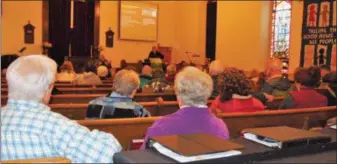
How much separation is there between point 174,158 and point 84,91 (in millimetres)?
4299

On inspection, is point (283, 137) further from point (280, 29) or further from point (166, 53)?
point (166, 53)

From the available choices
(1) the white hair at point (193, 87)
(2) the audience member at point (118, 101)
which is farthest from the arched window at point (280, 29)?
(1) the white hair at point (193, 87)

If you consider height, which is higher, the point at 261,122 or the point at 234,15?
the point at 234,15

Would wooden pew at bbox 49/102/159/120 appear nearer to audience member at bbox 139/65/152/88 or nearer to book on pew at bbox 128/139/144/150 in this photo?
book on pew at bbox 128/139/144/150

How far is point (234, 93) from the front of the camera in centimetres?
314

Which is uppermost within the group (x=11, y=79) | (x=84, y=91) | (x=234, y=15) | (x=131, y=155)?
(x=234, y=15)

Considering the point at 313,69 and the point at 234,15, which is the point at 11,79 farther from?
the point at 234,15

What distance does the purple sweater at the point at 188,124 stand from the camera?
6.60ft

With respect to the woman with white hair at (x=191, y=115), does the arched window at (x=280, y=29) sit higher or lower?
higher

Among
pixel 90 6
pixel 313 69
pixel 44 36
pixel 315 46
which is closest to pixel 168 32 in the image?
pixel 90 6

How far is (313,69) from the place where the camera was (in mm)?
3631

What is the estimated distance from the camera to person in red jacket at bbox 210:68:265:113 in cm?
309

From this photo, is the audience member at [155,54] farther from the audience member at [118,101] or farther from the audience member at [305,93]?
the audience member at [118,101]

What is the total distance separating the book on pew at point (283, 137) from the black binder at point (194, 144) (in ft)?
0.46
